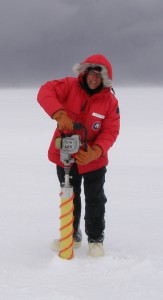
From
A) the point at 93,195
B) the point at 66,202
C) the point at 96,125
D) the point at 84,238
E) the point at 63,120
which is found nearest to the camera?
the point at 63,120

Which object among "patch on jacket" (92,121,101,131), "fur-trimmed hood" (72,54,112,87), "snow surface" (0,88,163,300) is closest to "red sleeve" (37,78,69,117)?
"fur-trimmed hood" (72,54,112,87)

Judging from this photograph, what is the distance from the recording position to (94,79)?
320 cm

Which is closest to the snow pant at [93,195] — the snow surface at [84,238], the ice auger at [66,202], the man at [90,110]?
the man at [90,110]

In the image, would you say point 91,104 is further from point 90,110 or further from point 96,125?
point 96,125

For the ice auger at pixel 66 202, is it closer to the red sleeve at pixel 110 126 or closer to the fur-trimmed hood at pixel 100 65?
the red sleeve at pixel 110 126

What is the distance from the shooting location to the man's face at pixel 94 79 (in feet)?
10.5

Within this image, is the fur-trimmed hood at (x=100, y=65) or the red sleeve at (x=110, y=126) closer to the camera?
the fur-trimmed hood at (x=100, y=65)

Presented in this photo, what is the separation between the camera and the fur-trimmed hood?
3141 millimetres

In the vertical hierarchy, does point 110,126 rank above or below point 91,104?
below

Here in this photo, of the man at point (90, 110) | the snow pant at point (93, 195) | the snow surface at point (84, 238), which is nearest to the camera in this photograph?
the snow surface at point (84, 238)

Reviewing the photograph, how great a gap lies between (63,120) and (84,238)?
4.67ft

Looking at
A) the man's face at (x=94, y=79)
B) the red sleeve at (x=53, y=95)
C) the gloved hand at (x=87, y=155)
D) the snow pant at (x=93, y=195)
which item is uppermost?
the man's face at (x=94, y=79)

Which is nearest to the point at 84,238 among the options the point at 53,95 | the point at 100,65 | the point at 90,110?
the point at 90,110

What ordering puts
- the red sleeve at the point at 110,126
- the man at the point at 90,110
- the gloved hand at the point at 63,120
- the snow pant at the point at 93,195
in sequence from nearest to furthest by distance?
the gloved hand at the point at 63,120, the man at the point at 90,110, the red sleeve at the point at 110,126, the snow pant at the point at 93,195
